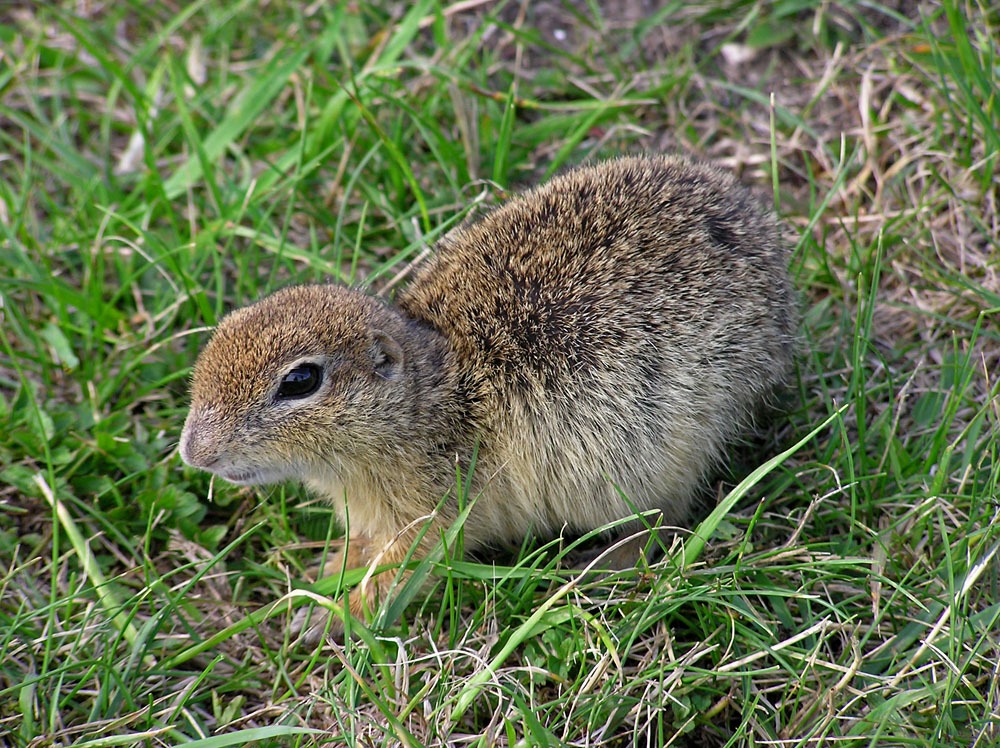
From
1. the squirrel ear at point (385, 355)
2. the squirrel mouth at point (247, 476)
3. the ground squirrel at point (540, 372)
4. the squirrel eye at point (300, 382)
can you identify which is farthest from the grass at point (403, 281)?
the squirrel ear at point (385, 355)

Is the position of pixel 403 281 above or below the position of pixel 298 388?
below

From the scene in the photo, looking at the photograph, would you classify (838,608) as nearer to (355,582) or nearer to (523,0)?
(355,582)

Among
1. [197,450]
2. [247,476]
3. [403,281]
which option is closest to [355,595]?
[247,476]

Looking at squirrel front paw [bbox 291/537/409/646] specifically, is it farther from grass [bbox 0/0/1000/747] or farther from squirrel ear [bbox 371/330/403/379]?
squirrel ear [bbox 371/330/403/379]

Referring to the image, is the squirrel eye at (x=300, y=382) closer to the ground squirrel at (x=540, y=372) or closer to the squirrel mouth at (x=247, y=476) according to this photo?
the ground squirrel at (x=540, y=372)

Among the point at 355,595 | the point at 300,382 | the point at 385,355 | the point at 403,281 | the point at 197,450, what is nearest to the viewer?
the point at 197,450

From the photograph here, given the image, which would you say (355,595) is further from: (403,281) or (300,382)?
(403,281)
